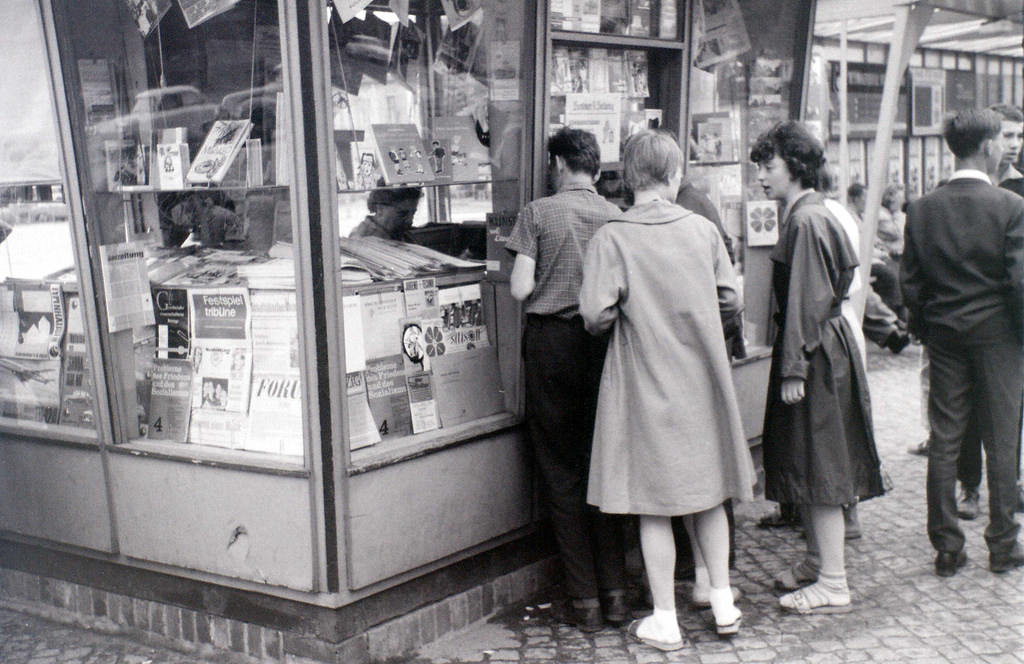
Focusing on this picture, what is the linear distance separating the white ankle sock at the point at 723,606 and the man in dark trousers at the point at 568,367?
405 mm

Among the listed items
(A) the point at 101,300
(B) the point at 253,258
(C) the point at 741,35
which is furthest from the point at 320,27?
(C) the point at 741,35

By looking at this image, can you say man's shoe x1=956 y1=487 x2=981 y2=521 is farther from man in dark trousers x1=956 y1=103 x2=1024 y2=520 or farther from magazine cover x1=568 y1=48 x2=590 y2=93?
magazine cover x1=568 y1=48 x2=590 y2=93

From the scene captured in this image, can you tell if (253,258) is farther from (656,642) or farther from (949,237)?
(949,237)

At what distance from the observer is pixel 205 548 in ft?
12.6

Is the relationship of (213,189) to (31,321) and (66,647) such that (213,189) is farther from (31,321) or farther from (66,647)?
(66,647)

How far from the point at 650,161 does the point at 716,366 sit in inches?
30.3

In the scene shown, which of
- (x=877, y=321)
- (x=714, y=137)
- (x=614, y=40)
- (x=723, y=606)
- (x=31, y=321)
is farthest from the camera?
(x=877, y=321)

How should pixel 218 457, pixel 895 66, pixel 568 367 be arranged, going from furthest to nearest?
pixel 895 66 → pixel 568 367 → pixel 218 457

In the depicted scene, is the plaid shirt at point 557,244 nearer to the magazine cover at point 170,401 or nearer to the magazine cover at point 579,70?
the magazine cover at point 579,70

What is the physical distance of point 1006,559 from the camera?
14.9 ft

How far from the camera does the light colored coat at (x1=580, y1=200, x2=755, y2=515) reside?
3.68 meters

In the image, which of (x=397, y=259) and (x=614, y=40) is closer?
(x=397, y=259)

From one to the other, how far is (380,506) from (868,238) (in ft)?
12.7

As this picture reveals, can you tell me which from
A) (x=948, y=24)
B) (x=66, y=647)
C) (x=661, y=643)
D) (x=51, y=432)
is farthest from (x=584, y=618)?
(x=948, y=24)
